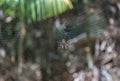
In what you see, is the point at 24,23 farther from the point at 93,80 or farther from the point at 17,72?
the point at 93,80

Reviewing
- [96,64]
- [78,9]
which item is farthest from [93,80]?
[78,9]

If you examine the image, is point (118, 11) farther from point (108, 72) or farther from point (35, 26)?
point (35, 26)

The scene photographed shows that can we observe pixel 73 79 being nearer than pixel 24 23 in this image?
No

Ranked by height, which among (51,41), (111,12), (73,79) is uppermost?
(111,12)

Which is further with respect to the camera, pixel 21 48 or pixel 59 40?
A: pixel 59 40

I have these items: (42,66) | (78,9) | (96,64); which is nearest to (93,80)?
(96,64)

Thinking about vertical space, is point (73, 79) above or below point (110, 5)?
below
